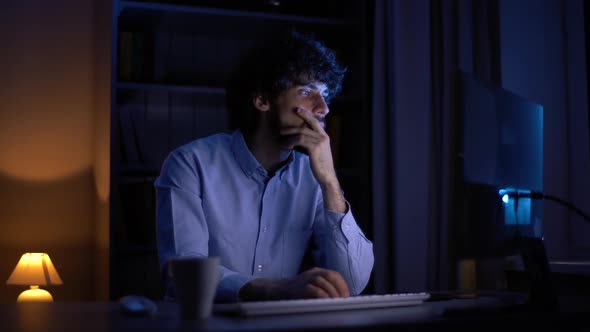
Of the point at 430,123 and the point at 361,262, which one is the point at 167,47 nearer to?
the point at 430,123

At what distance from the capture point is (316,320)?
36.2 inches

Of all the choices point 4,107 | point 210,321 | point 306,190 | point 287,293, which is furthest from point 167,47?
point 210,321

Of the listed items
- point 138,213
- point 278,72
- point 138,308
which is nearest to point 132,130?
point 138,213

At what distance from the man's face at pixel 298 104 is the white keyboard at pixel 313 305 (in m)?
1.07

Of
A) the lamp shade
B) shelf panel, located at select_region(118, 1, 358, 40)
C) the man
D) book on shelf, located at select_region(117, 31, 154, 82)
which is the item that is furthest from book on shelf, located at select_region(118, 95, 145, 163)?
the man

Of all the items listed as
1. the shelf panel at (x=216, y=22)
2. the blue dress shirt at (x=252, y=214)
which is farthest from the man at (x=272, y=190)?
the shelf panel at (x=216, y=22)

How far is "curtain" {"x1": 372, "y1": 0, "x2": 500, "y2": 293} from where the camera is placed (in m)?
3.16

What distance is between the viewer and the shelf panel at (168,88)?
9.37 feet

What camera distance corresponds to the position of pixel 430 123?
329 cm

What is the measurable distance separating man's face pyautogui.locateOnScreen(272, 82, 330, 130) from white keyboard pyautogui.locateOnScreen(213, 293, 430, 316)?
3.52 feet

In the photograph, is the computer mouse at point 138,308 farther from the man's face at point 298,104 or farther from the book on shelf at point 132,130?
the book on shelf at point 132,130

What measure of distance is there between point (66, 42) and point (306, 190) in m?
1.85

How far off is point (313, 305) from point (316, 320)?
10 centimetres

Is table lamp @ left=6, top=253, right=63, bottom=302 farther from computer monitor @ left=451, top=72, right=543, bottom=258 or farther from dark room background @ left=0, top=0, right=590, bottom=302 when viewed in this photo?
computer monitor @ left=451, top=72, right=543, bottom=258
